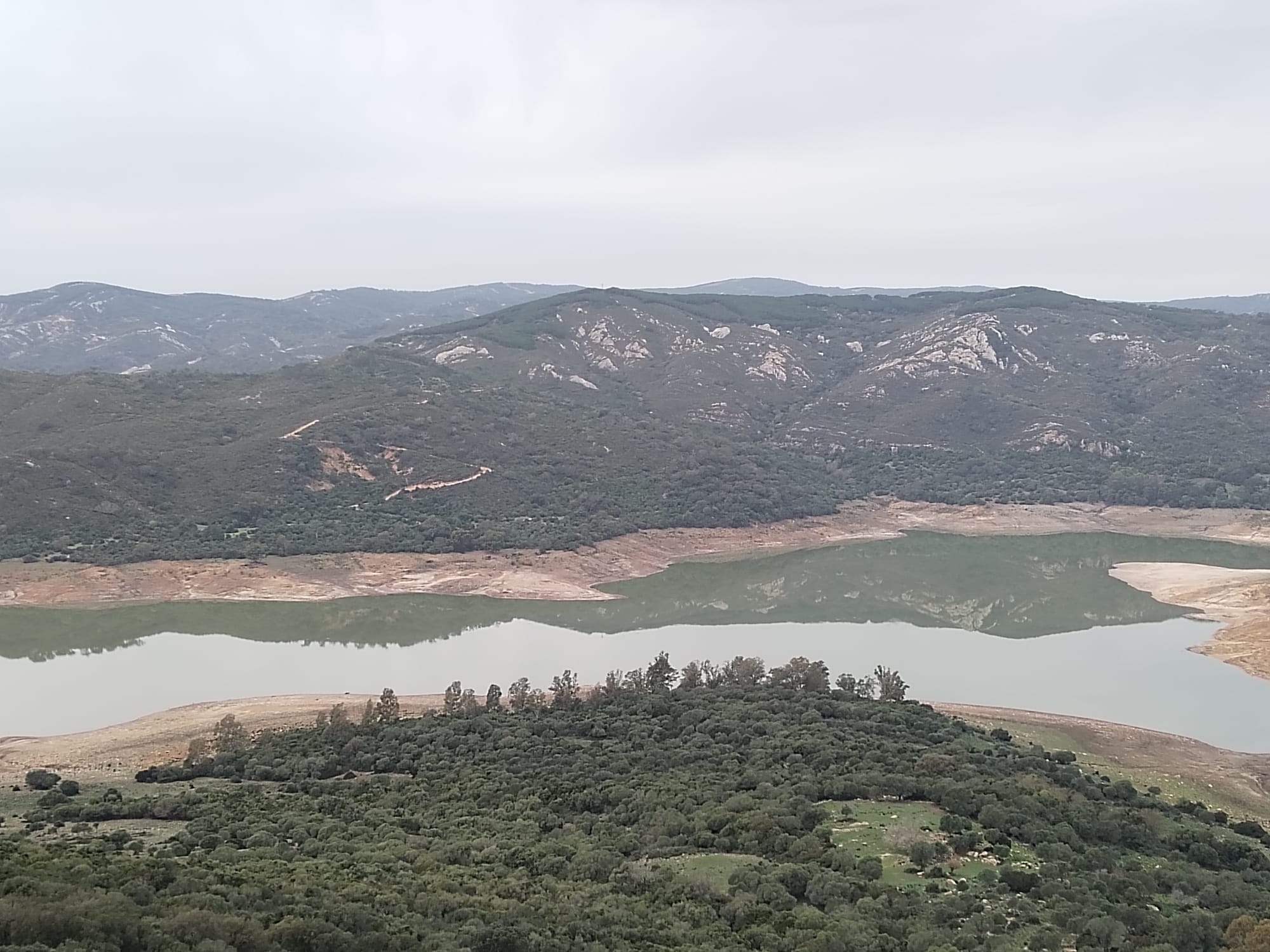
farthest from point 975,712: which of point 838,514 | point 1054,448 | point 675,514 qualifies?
point 1054,448

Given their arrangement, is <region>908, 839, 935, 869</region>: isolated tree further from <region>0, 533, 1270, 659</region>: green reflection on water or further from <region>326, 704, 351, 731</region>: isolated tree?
<region>0, 533, 1270, 659</region>: green reflection on water

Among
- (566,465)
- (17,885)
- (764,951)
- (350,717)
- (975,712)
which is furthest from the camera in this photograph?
(566,465)

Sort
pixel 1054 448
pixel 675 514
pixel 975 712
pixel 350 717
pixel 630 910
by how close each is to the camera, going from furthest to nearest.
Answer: pixel 1054 448 → pixel 675 514 → pixel 975 712 → pixel 350 717 → pixel 630 910

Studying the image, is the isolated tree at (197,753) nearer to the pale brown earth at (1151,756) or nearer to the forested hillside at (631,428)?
the pale brown earth at (1151,756)

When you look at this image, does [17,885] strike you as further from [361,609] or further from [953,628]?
[953,628]

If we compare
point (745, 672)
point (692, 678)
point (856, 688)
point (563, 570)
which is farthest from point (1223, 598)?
point (563, 570)

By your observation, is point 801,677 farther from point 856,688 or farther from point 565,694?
point 565,694

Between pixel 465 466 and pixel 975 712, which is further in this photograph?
pixel 465 466

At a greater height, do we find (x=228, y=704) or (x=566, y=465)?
(x=566, y=465)
